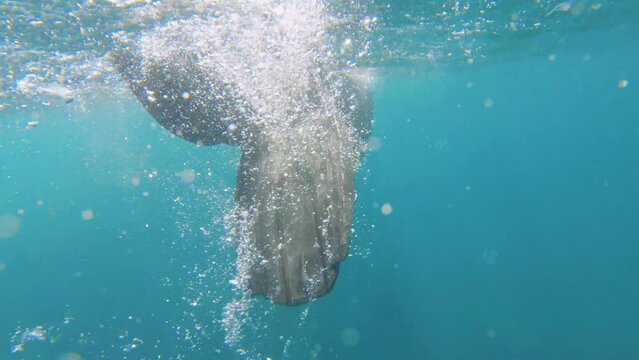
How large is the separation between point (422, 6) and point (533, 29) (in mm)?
8280

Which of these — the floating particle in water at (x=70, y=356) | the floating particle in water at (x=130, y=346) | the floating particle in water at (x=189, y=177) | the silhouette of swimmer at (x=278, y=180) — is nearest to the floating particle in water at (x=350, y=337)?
the floating particle in water at (x=130, y=346)

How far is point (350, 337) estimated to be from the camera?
825 inches

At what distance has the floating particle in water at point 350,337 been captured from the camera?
20625 mm

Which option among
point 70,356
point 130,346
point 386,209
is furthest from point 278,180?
point 386,209

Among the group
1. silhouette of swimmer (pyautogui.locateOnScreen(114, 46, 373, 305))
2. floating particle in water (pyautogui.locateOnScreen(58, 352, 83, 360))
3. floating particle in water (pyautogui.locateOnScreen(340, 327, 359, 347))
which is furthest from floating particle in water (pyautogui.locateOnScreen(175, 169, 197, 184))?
silhouette of swimmer (pyautogui.locateOnScreen(114, 46, 373, 305))

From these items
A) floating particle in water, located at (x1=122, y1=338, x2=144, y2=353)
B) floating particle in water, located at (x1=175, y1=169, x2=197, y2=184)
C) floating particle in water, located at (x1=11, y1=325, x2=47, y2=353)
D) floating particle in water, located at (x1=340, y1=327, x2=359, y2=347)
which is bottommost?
floating particle in water, located at (x1=175, y1=169, x2=197, y2=184)

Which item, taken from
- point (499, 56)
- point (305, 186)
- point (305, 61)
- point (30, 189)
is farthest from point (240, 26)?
point (30, 189)

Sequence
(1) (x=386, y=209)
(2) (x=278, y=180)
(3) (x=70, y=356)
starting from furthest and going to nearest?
1. (1) (x=386, y=209)
2. (3) (x=70, y=356)
3. (2) (x=278, y=180)

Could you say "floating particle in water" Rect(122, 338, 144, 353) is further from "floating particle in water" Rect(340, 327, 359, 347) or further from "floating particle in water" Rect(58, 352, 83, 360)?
"floating particle in water" Rect(340, 327, 359, 347)

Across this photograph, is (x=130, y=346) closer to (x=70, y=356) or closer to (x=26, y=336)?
(x=70, y=356)

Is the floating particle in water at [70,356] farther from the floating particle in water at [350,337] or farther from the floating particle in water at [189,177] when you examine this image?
the floating particle in water at [189,177]

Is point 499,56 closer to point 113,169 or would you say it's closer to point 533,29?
point 533,29

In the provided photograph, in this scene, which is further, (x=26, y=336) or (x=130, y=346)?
(x=26, y=336)

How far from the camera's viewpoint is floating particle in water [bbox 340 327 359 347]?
20625 mm
